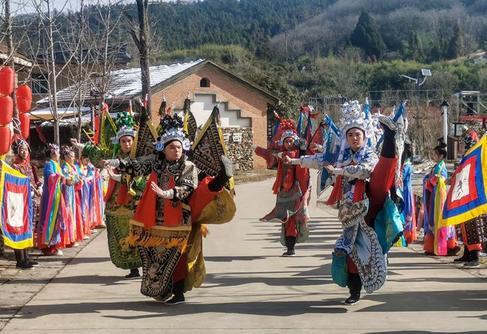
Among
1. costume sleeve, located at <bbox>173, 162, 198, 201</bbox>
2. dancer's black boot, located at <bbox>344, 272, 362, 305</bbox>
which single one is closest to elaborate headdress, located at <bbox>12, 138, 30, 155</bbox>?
costume sleeve, located at <bbox>173, 162, 198, 201</bbox>

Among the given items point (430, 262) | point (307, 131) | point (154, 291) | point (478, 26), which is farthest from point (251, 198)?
point (478, 26)

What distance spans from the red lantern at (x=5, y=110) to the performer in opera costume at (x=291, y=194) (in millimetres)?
3661

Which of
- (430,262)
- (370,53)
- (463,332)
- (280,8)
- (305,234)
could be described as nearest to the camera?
(463,332)

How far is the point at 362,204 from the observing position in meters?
7.62

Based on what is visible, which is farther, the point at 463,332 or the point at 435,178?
the point at 435,178

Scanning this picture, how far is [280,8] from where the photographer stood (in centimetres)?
12825

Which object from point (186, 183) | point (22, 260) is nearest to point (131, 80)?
point (22, 260)

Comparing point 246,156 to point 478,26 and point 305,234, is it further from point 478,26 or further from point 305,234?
point 478,26

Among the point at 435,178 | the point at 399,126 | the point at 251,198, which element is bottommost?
the point at 251,198

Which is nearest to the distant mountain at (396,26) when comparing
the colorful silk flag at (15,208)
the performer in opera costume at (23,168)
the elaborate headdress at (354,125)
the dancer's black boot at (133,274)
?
the performer in opera costume at (23,168)

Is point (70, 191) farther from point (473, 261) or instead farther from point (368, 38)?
point (368, 38)

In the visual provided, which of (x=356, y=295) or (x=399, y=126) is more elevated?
(x=399, y=126)

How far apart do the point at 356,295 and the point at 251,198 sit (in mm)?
14715

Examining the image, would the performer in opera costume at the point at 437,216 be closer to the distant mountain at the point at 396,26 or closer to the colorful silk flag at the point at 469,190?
the colorful silk flag at the point at 469,190
